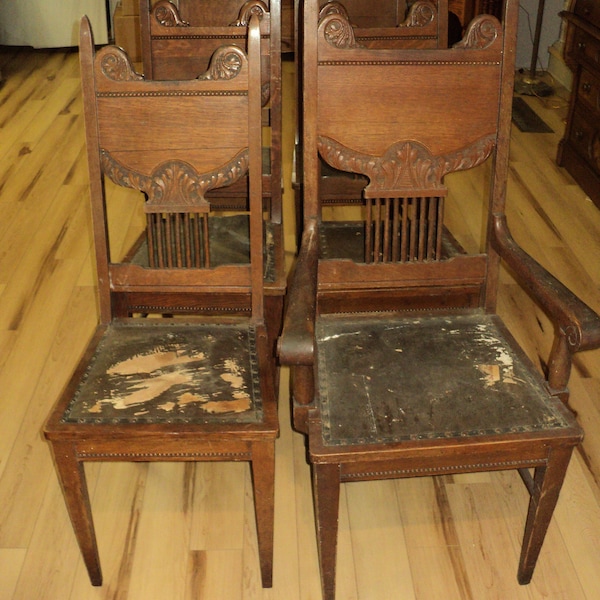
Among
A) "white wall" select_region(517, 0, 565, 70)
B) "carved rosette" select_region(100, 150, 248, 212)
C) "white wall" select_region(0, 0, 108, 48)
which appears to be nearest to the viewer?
"carved rosette" select_region(100, 150, 248, 212)

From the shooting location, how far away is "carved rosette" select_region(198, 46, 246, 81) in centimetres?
178

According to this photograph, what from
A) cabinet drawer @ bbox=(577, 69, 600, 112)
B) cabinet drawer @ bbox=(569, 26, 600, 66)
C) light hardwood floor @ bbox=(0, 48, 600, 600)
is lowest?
light hardwood floor @ bbox=(0, 48, 600, 600)

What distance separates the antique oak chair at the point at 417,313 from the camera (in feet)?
5.29

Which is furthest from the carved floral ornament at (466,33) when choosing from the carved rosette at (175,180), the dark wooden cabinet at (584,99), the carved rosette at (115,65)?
the dark wooden cabinet at (584,99)

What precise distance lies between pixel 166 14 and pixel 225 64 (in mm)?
801

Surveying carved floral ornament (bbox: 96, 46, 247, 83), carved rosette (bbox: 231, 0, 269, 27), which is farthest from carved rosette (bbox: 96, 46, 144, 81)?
carved rosette (bbox: 231, 0, 269, 27)

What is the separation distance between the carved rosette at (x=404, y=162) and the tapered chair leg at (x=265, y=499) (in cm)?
66

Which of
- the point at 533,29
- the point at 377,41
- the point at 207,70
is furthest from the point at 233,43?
the point at 533,29

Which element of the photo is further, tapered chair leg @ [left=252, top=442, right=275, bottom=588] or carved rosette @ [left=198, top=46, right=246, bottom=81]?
carved rosette @ [left=198, top=46, right=246, bottom=81]

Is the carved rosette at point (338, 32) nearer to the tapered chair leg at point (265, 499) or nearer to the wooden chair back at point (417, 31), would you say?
the wooden chair back at point (417, 31)

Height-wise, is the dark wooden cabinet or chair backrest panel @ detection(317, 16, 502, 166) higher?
chair backrest panel @ detection(317, 16, 502, 166)

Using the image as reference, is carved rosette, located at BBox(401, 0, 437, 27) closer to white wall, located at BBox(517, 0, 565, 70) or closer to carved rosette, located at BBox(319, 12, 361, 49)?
carved rosette, located at BBox(319, 12, 361, 49)

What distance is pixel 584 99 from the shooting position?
13.1 feet

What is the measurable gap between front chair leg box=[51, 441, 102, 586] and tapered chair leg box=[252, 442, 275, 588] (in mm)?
345
